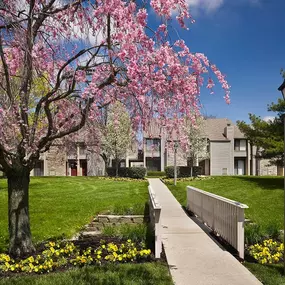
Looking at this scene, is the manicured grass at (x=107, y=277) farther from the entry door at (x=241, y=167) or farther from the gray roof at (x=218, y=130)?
the entry door at (x=241, y=167)

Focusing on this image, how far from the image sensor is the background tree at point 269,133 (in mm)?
22797

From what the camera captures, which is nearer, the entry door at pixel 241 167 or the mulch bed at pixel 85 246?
the mulch bed at pixel 85 246

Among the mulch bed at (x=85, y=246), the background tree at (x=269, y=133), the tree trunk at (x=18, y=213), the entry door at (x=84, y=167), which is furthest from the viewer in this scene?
the entry door at (x=84, y=167)

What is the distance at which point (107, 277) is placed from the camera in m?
5.07

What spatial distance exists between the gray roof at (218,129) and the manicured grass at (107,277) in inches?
1594

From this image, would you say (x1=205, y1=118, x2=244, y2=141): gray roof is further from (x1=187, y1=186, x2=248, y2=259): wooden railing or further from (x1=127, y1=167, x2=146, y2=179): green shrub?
(x1=187, y1=186, x2=248, y2=259): wooden railing

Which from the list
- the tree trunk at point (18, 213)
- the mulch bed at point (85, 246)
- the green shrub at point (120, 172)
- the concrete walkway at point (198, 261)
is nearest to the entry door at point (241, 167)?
the green shrub at point (120, 172)

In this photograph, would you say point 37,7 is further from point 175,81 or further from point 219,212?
point 219,212

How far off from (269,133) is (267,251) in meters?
18.4

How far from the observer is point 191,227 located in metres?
9.57

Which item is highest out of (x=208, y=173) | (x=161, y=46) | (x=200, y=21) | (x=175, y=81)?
(x=200, y=21)

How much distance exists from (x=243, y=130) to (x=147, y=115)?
2073 centimetres

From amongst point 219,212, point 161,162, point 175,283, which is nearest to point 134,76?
point 175,283

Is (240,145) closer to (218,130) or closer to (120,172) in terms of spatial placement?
(218,130)
